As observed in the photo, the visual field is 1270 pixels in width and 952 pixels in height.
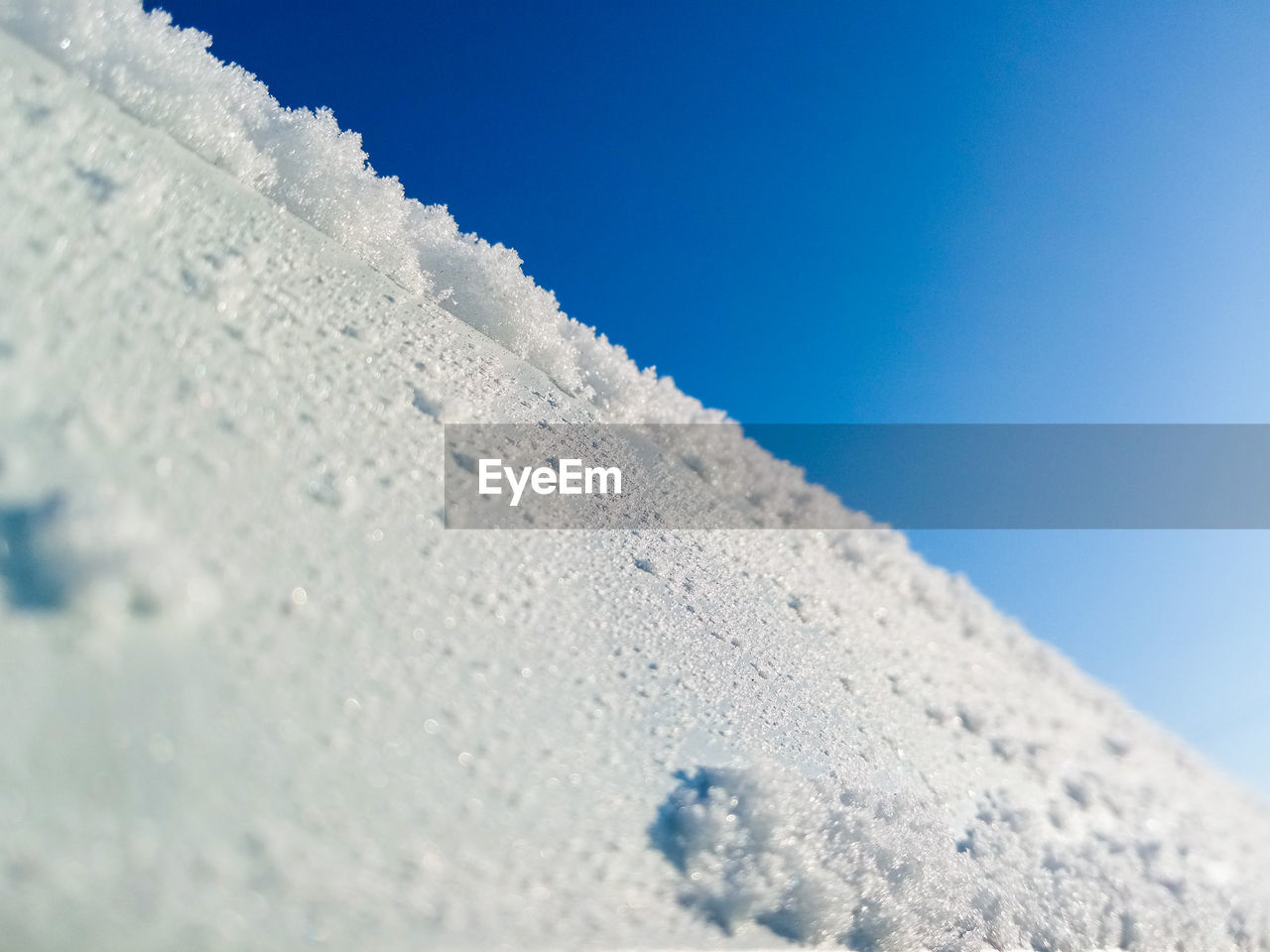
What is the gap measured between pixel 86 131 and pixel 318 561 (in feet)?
2.86

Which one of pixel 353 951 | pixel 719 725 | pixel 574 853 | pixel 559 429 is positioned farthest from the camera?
pixel 559 429

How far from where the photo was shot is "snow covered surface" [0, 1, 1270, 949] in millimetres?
698

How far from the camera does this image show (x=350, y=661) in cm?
91

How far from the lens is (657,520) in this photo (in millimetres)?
1937

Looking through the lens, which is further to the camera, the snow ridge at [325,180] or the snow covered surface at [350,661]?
the snow ridge at [325,180]

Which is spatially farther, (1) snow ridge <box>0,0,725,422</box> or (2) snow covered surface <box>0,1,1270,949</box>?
(1) snow ridge <box>0,0,725,422</box>

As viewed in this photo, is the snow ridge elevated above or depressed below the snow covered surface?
above

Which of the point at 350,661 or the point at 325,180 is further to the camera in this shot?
the point at 325,180

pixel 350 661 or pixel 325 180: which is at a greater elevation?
pixel 325 180

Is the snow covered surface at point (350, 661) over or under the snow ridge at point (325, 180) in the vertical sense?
under

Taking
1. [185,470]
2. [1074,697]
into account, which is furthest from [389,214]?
[1074,697]

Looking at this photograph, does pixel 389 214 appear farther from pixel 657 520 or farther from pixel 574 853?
pixel 574 853

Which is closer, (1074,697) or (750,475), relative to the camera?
(750,475)

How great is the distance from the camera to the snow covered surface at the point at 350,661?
0.70 metres
